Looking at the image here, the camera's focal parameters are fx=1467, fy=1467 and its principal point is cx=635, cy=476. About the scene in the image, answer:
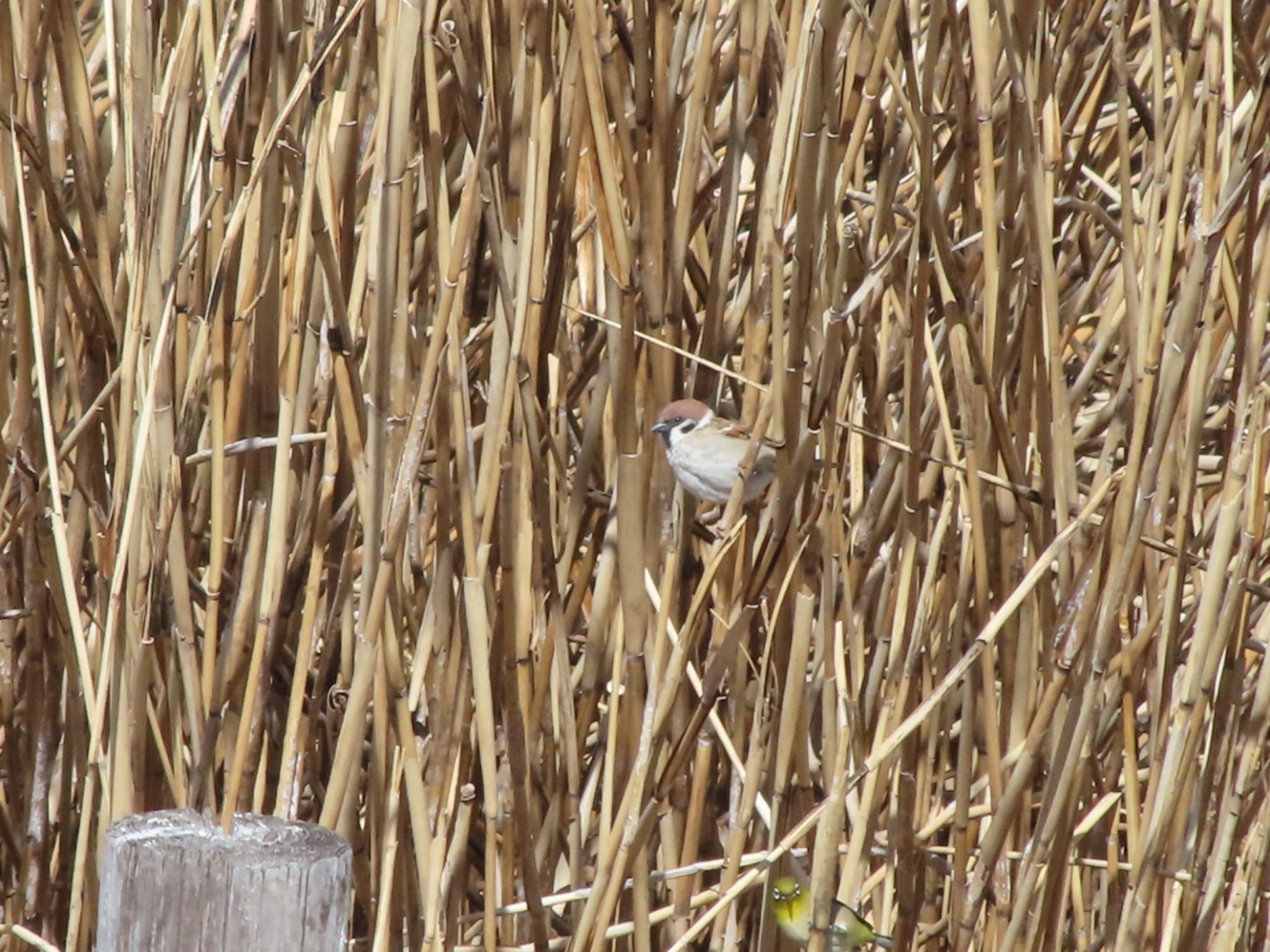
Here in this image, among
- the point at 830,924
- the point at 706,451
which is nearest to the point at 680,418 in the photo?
the point at 706,451

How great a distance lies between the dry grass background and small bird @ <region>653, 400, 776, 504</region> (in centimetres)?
3

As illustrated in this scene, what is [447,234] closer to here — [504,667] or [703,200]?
[504,667]

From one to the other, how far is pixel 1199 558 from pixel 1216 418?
0.69 metres

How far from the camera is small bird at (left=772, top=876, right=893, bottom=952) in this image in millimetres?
1104

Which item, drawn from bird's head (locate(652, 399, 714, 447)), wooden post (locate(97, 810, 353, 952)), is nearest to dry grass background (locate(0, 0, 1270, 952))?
bird's head (locate(652, 399, 714, 447))

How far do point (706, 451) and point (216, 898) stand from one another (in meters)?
0.72

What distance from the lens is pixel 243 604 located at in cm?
106

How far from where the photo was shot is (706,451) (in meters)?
1.31

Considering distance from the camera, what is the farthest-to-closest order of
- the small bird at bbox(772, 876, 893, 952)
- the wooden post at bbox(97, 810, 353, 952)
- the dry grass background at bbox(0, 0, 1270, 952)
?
the small bird at bbox(772, 876, 893, 952), the dry grass background at bbox(0, 0, 1270, 952), the wooden post at bbox(97, 810, 353, 952)

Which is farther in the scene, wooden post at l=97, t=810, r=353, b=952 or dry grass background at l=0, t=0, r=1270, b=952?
dry grass background at l=0, t=0, r=1270, b=952

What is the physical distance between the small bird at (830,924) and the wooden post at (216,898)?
1.43 feet

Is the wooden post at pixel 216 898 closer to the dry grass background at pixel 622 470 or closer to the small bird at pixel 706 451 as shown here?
the dry grass background at pixel 622 470

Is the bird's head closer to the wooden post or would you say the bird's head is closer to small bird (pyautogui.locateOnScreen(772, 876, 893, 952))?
small bird (pyautogui.locateOnScreen(772, 876, 893, 952))

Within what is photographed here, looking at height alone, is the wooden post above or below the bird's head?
below
